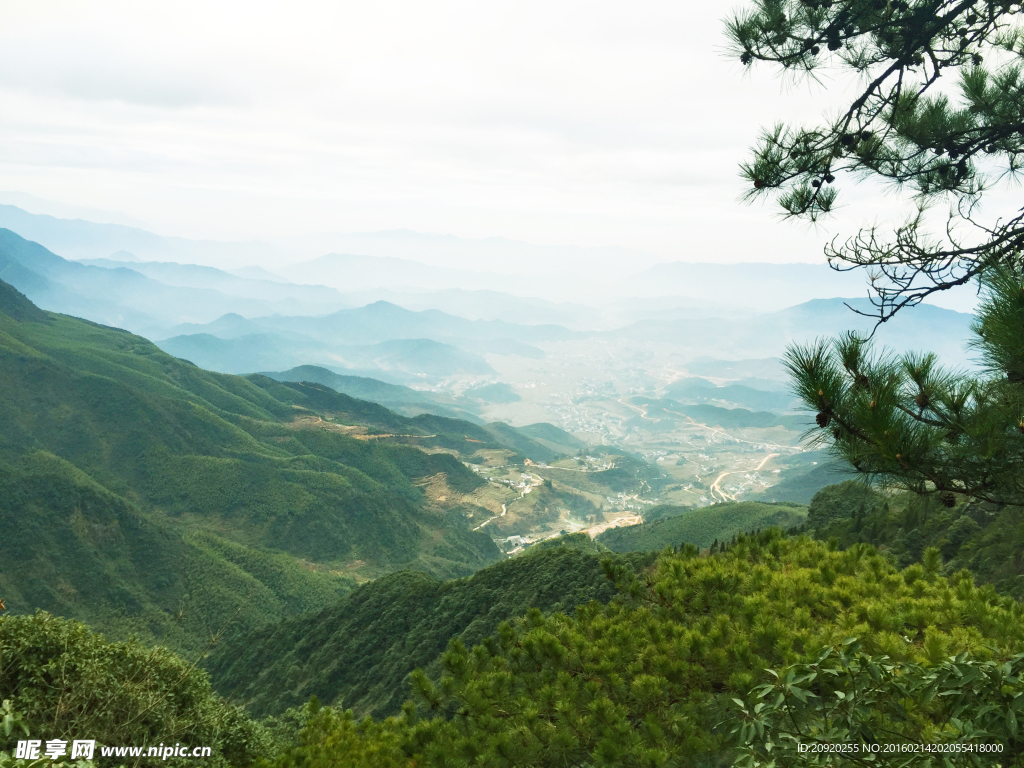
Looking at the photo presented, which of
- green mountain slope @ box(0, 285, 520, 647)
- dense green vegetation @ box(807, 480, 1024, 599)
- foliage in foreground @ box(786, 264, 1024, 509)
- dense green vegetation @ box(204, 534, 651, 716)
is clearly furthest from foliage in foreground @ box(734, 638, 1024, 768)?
green mountain slope @ box(0, 285, 520, 647)

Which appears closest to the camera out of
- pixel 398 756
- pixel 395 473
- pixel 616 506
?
A: pixel 398 756

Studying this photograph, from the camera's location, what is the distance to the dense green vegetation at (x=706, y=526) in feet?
281

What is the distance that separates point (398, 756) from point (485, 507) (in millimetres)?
Result: 142192

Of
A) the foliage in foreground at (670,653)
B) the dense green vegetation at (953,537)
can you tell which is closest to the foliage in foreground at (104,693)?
the foliage in foreground at (670,653)

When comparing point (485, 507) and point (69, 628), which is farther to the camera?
point (485, 507)

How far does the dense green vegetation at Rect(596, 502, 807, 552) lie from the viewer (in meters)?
85.6

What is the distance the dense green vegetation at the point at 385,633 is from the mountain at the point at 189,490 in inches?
578

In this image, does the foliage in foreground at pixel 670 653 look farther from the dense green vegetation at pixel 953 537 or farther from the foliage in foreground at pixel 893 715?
the dense green vegetation at pixel 953 537

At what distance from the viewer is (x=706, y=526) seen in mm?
93562

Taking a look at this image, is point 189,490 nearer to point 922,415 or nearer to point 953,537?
point 953,537

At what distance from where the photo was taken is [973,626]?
616cm

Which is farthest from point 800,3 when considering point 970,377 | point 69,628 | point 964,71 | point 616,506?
point 616,506

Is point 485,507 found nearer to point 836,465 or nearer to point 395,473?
point 395,473

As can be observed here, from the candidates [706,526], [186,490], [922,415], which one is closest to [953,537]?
[922,415]
